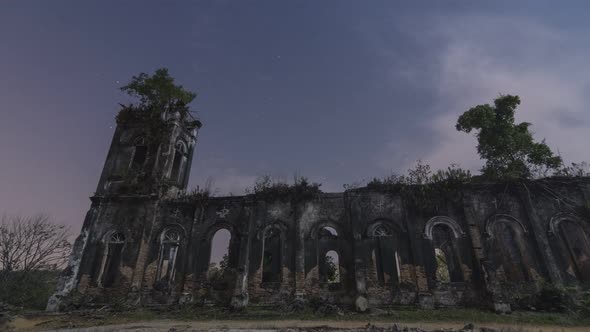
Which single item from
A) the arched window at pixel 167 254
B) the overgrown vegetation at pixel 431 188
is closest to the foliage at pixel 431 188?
the overgrown vegetation at pixel 431 188

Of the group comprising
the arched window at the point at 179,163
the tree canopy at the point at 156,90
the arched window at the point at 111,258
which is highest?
the tree canopy at the point at 156,90

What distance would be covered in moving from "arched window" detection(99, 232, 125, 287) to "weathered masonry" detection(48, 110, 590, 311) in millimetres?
47

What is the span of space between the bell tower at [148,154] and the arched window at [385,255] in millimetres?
10802

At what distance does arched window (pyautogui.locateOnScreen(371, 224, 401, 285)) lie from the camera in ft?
39.5

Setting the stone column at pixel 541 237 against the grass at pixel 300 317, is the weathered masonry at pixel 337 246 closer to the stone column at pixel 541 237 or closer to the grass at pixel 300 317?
the stone column at pixel 541 237

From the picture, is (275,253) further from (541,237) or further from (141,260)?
(541,237)

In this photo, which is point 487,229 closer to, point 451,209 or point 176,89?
point 451,209

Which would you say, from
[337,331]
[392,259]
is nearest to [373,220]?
[392,259]

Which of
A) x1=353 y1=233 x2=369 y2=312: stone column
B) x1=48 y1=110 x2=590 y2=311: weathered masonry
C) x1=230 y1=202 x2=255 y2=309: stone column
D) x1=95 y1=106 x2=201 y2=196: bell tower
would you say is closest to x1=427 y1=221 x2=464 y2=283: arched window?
x1=48 y1=110 x2=590 y2=311: weathered masonry

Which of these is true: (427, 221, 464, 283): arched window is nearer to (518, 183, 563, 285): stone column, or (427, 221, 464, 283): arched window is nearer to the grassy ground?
the grassy ground

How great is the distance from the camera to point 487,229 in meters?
12.5

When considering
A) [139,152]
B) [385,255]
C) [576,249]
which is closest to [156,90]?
[139,152]

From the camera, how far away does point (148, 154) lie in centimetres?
1670

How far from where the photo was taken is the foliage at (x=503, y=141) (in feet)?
48.1
